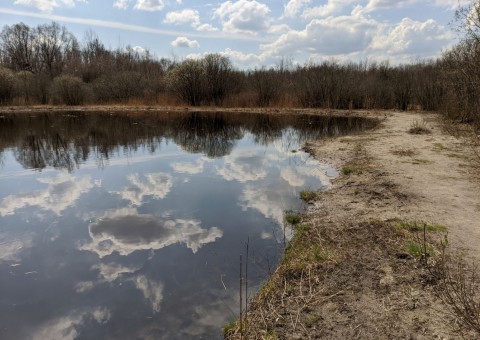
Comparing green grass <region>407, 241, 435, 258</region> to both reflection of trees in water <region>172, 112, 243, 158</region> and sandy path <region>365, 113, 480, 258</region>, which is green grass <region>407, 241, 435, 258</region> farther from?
reflection of trees in water <region>172, 112, 243, 158</region>

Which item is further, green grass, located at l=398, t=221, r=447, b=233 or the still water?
green grass, located at l=398, t=221, r=447, b=233

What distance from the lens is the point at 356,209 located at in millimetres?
8453

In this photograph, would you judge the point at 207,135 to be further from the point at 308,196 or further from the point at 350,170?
the point at 308,196

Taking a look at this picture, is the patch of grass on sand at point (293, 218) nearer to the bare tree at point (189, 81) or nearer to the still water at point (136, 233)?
the still water at point (136, 233)

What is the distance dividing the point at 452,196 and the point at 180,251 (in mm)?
6386

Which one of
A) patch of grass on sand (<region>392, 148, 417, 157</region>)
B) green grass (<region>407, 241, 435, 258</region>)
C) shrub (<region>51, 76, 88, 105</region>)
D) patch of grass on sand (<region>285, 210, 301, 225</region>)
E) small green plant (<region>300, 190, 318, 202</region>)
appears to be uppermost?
shrub (<region>51, 76, 88, 105</region>)

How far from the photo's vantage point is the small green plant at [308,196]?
9789 mm

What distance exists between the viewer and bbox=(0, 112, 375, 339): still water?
506cm

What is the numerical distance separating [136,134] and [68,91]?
2372cm

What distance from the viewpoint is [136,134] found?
21875 mm

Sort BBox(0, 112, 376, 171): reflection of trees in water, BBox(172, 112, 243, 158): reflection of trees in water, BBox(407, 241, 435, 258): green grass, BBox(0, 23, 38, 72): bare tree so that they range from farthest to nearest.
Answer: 1. BBox(0, 23, 38, 72): bare tree
2. BBox(172, 112, 243, 158): reflection of trees in water
3. BBox(0, 112, 376, 171): reflection of trees in water
4. BBox(407, 241, 435, 258): green grass

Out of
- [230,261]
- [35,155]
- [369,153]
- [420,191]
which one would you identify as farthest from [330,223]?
[35,155]

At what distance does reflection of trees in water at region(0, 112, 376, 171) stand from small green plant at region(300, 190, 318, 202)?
6.93 meters

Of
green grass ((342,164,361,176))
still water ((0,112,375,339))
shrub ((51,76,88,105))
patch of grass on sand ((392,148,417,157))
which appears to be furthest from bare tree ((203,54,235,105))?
green grass ((342,164,361,176))
